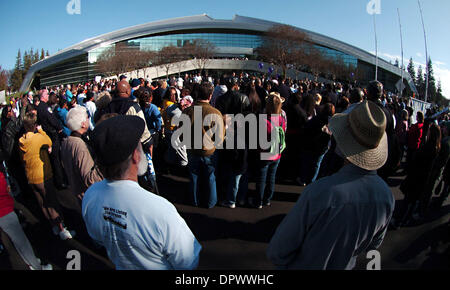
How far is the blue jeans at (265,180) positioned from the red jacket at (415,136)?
11.6ft

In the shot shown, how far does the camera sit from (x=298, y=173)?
6.12 m

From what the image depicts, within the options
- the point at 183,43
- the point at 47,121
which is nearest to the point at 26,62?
the point at 183,43

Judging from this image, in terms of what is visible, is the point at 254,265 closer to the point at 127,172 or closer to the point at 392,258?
the point at 392,258

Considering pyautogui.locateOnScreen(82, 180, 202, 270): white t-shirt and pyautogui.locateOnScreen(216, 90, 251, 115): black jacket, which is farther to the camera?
pyautogui.locateOnScreen(216, 90, 251, 115): black jacket

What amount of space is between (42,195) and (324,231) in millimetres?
3779

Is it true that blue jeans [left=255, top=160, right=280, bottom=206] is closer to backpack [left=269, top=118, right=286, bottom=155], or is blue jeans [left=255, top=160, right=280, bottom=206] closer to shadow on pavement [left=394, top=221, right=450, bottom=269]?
backpack [left=269, top=118, right=286, bottom=155]

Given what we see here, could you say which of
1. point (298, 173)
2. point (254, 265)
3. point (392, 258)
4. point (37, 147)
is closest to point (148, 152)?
point (37, 147)

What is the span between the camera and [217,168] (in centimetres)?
521

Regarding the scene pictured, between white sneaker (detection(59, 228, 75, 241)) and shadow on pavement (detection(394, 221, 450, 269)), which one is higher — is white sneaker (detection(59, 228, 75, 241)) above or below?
above

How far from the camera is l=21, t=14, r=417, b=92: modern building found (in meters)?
53.2

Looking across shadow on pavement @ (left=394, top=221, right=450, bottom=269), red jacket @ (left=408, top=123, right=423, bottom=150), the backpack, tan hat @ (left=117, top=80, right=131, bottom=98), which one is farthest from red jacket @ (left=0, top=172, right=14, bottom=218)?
red jacket @ (left=408, top=123, right=423, bottom=150)
